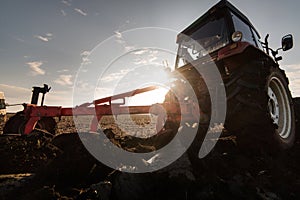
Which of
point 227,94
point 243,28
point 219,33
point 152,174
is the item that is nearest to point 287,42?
point 243,28

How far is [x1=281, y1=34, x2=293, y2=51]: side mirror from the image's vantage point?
408 cm

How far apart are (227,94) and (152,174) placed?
5.67 feet

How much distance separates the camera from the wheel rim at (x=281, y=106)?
3514mm

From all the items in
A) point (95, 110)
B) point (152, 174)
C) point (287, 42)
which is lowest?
point (152, 174)

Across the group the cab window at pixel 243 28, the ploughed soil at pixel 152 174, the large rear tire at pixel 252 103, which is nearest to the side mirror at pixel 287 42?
the cab window at pixel 243 28

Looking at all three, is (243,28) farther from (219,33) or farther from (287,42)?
(287,42)

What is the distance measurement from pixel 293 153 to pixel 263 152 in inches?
29.6

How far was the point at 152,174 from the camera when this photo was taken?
237cm

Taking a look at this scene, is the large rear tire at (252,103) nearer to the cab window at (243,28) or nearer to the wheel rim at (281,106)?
the wheel rim at (281,106)

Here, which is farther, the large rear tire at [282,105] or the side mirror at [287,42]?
the side mirror at [287,42]

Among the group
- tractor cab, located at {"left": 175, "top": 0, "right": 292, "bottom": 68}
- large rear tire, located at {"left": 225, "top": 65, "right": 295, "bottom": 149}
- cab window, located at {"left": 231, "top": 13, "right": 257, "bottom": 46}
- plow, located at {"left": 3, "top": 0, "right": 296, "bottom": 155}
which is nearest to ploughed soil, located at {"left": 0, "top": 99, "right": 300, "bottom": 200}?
large rear tire, located at {"left": 225, "top": 65, "right": 295, "bottom": 149}

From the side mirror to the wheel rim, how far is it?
0.98 m

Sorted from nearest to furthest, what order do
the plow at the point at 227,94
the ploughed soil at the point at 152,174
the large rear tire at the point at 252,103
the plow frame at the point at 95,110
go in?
1. the ploughed soil at the point at 152,174
2. the large rear tire at the point at 252,103
3. the plow at the point at 227,94
4. the plow frame at the point at 95,110

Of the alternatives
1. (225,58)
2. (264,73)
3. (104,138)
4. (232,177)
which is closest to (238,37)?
(225,58)
